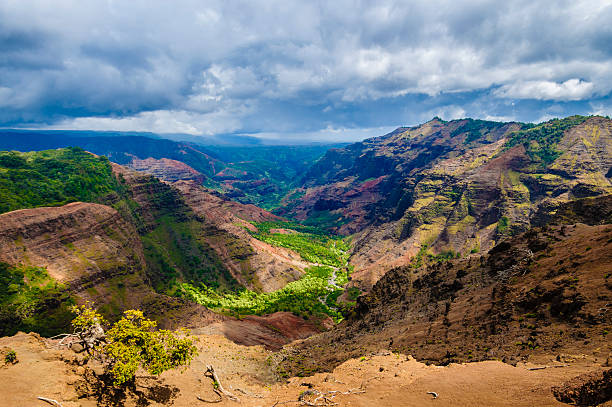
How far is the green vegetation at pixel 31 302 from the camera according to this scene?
2464 inches

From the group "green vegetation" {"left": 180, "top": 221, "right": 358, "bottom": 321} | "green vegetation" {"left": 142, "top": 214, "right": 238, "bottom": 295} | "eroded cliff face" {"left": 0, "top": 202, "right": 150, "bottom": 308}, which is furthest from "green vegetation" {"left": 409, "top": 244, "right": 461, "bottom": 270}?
"eroded cliff face" {"left": 0, "top": 202, "right": 150, "bottom": 308}

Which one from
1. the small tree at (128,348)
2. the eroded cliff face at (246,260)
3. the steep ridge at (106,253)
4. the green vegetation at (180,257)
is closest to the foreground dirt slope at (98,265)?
the steep ridge at (106,253)

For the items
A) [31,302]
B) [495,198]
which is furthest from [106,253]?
[495,198]

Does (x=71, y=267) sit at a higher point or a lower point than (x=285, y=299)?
higher

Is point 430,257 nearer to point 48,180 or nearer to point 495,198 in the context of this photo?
point 495,198

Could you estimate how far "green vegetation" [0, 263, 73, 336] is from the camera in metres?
62.6

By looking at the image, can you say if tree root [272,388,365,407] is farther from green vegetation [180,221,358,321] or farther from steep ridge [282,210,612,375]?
green vegetation [180,221,358,321]

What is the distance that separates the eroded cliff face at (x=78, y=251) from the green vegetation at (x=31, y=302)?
2.58 metres

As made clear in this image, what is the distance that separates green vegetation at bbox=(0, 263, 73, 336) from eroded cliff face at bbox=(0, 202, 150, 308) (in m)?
2.58

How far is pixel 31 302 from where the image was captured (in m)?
65.2

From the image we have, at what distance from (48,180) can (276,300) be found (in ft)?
350

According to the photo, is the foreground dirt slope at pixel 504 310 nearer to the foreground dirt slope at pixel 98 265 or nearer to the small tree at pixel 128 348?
the foreground dirt slope at pixel 98 265

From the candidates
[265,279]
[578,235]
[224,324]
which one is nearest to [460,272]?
[578,235]

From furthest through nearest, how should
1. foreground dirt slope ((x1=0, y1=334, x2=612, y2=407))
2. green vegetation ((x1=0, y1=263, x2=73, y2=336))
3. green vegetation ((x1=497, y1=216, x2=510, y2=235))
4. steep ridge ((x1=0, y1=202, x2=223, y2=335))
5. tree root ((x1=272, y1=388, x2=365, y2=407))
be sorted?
green vegetation ((x1=497, y1=216, x2=510, y2=235))
steep ridge ((x1=0, y1=202, x2=223, y2=335))
green vegetation ((x1=0, y1=263, x2=73, y2=336))
tree root ((x1=272, y1=388, x2=365, y2=407))
foreground dirt slope ((x1=0, y1=334, x2=612, y2=407))
